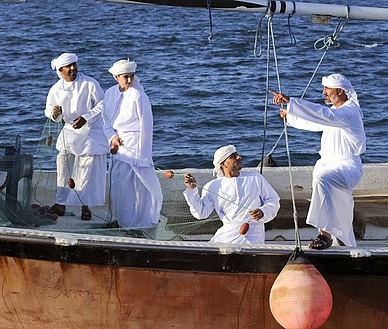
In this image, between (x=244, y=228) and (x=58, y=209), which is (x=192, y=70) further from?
(x=244, y=228)

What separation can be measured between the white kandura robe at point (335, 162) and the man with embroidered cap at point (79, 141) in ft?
6.35

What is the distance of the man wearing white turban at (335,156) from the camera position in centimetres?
764

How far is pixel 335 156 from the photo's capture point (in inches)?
315

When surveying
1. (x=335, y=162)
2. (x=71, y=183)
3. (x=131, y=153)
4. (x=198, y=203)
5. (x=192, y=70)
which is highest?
(x=335, y=162)

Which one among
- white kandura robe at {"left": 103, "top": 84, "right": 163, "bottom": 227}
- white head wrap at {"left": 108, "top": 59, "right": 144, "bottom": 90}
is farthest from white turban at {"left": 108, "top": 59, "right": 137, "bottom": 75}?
white kandura robe at {"left": 103, "top": 84, "right": 163, "bottom": 227}

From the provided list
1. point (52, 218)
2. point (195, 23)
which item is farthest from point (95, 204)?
point (195, 23)

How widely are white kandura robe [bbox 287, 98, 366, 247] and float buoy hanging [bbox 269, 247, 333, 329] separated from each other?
0.71 meters

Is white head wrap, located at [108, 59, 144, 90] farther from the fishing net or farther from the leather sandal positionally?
the leather sandal

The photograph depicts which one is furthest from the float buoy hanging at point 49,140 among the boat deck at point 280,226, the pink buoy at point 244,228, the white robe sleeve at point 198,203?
the pink buoy at point 244,228

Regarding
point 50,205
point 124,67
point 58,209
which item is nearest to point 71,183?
point 58,209

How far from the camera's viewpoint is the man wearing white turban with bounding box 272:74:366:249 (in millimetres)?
7641

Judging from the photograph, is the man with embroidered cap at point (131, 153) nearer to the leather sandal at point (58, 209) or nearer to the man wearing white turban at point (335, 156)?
the leather sandal at point (58, 209)

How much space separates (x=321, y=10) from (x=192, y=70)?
12.9m

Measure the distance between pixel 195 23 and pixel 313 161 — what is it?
612 inches
